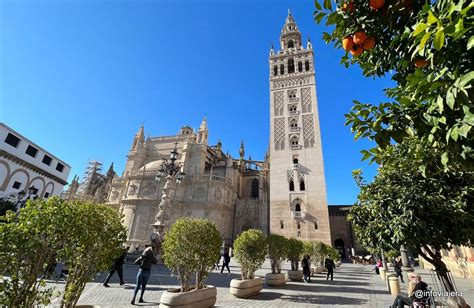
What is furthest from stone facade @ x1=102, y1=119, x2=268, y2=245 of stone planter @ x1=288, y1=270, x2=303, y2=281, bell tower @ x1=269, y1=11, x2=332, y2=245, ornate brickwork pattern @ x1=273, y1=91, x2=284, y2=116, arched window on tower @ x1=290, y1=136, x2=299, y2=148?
stone planter @ x1=288, y1=270, x2=303, y2=281


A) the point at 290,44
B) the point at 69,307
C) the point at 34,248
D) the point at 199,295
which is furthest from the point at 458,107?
the point at 290,44

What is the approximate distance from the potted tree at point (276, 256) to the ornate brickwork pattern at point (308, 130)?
66.0ft

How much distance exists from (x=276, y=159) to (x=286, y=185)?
3.59 m

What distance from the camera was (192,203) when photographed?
1195 inches

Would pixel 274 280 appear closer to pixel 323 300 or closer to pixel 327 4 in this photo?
pixel 323 300

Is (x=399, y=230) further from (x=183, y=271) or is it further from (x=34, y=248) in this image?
(x=34, y=248)

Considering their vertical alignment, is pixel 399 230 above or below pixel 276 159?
below

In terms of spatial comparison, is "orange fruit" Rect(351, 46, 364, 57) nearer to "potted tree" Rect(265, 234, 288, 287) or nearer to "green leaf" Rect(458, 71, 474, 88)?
"green leaf" Rect(458, 71, 474, 88)

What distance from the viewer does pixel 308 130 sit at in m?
29.6

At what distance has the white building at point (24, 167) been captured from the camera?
75.6ft

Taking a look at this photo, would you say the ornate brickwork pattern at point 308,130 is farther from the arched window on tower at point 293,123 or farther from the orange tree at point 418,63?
the orange tree at point 418,63

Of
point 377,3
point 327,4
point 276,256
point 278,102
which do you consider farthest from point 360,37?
point 278,102

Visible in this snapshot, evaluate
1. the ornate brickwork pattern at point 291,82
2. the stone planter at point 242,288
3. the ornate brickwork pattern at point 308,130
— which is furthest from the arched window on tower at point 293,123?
the stone planter at point 242,288

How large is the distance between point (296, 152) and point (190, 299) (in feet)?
83.8
